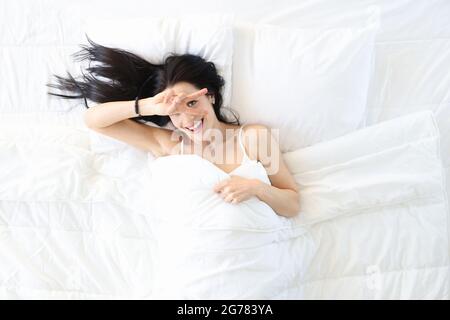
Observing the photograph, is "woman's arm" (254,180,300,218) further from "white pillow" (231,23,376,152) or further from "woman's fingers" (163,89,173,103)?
"woman's fingers" (163,89,173,103)

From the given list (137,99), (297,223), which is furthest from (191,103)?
(297,223)

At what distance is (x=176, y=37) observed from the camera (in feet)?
4.11

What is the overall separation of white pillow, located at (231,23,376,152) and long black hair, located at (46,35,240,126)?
86 millimetres

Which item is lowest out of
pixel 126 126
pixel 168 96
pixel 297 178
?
pixel 297 178

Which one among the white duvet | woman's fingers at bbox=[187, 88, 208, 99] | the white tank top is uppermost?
woman's fingers at bbox=[187, 88, 208, 99]

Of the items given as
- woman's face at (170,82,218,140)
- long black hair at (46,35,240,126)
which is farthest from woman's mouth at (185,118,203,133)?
long black hair at (46,35,240,126)

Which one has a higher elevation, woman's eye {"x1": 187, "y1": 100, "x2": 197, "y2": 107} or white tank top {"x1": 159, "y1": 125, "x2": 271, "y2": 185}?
woman's eye {"x1": 187, "y1": 100, "x2": 197, "y2": 107}

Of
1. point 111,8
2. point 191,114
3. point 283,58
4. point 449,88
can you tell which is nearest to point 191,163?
point 191,114

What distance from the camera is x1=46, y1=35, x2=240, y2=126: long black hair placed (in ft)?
3.95

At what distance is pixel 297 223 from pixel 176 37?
2.10ft

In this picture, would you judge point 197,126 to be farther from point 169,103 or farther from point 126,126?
point 126,126

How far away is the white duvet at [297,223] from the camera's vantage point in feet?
4.05

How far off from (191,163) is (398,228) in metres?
0.63
